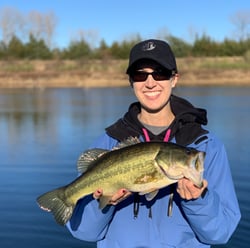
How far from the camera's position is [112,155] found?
9.53ft

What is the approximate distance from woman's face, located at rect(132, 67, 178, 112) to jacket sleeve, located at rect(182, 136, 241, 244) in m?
0.41

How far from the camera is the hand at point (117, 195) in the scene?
9.48 ft

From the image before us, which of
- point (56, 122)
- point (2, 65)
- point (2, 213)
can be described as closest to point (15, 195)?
point (2, 213)

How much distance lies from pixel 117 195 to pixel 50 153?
8.24 m

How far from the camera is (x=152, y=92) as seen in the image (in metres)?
3.16

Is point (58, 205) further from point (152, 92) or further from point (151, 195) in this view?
point (152, 92)

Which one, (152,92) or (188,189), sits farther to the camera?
(152,92)

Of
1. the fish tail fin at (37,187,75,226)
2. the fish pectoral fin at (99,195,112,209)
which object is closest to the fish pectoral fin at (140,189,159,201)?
the fish pectoral fin at (99,195,112,209)

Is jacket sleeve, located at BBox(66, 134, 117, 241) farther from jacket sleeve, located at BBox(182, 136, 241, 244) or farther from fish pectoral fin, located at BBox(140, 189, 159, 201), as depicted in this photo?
jacket sleeve, located at BBox(182, 136, 241, 244)

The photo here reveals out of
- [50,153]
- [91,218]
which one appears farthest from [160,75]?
[50,153]

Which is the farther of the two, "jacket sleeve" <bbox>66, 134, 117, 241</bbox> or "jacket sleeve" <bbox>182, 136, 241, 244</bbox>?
"jacket sleeve" <bbox>66, 134, 117, 241</bbox>

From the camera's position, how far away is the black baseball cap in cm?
317

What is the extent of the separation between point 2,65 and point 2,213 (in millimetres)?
46397

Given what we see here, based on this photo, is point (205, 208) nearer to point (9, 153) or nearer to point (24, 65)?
point (9, 153)
